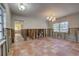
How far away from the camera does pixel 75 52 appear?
146 centimetres

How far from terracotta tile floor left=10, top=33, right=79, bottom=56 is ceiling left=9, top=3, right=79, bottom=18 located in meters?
0.38

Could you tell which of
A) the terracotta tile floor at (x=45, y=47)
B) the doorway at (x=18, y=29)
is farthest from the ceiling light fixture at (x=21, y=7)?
the terracotta tile floor at (x=45, y=47)

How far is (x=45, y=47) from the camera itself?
155cm

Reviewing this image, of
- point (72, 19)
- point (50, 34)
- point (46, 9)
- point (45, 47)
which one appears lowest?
point (45, 47)

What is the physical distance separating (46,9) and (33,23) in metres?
0.28

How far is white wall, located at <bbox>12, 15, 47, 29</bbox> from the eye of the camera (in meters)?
1.50

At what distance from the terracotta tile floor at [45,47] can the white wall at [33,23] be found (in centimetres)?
21

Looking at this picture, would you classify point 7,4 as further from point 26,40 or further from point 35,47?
point 35,47

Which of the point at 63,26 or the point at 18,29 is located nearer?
the point at 18,29

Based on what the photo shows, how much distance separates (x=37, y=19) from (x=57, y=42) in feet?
1.51

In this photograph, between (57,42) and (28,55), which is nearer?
(28,55)


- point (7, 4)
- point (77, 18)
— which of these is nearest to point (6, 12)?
point (7, 4)

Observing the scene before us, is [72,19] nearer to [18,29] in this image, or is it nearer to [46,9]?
[46,9]

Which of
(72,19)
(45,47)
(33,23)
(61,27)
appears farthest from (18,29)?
(72,19)
